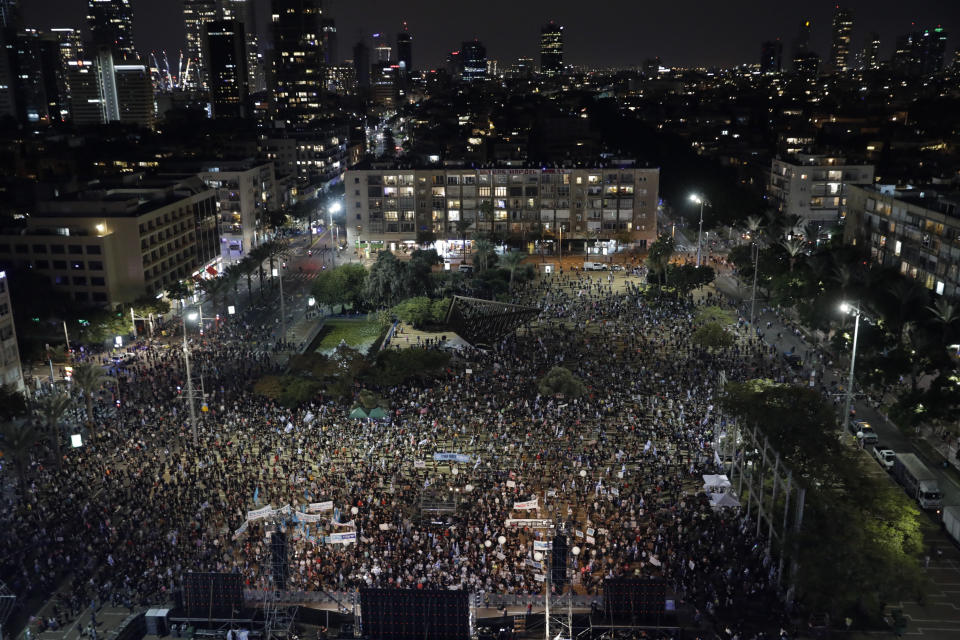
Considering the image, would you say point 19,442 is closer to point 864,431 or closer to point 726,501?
point 726,501

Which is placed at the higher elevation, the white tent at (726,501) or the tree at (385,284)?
the tree at (385,284)

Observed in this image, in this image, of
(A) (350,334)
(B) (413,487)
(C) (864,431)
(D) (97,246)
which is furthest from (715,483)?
(D) (97,246)

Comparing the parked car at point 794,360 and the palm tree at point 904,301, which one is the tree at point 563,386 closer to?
the parked car at point 794,360

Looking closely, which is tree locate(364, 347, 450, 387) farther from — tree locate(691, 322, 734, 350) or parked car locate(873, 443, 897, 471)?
parked car locate(873, 443, 897, 471)

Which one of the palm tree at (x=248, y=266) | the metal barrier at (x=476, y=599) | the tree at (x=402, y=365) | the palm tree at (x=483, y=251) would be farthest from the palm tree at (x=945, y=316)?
the palm tree at (x=248, y=266)

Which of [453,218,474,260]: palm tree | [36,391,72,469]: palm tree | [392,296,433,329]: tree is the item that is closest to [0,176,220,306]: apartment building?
[392,296,433,329]: tree
